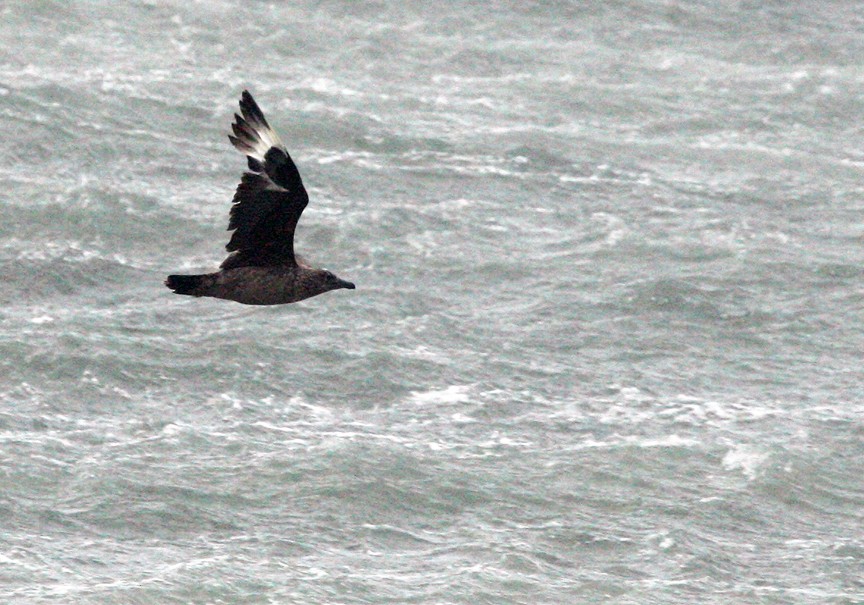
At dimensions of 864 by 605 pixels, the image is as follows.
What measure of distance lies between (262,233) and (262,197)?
0.40m

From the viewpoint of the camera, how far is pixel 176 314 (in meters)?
26.9

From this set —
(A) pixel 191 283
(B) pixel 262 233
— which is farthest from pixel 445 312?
(A) pixel 191 283

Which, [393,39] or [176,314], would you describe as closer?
[176,314]

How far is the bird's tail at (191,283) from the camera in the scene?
16.3 meters

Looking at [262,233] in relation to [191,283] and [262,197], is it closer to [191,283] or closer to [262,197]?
[262,197]

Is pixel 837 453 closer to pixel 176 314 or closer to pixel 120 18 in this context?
pixel 176 314

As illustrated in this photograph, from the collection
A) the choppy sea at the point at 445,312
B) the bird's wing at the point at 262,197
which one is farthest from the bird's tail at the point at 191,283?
the choppy sea at the point at 445,312

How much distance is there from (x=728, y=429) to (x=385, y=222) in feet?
22.6

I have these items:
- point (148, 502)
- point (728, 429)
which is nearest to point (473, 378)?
point (728, 429)

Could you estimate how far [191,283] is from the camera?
16.5 meters

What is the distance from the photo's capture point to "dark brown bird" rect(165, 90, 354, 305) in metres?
16.3

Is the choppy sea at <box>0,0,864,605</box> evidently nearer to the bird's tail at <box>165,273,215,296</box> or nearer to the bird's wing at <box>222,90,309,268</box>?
the bird's tail at <box>165,273,215,296</box>

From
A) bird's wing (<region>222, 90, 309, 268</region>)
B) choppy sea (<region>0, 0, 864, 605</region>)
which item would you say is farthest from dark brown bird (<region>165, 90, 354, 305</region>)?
→ choppy sea (<region>0, 0, 864, 605</region>)

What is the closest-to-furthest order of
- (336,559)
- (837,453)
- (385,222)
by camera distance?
(336,559)
(837,453)
(385,222)
